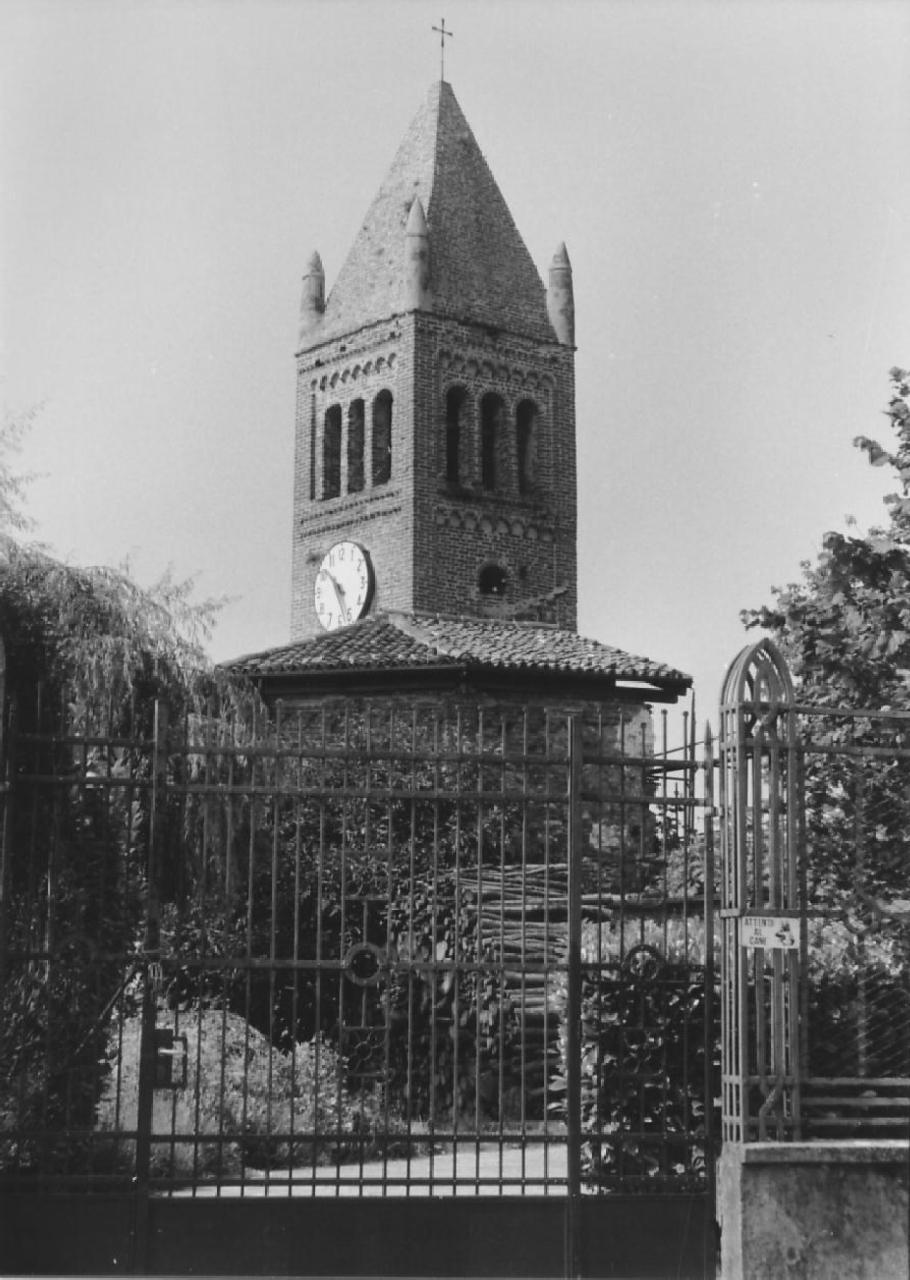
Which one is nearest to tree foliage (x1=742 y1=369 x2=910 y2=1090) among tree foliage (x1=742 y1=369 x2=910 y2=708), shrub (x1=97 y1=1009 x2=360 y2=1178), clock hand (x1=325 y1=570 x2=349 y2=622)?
tree foliage (x1=742 y1=369 x2=910 y2=708)

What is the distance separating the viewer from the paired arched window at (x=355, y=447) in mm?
48875

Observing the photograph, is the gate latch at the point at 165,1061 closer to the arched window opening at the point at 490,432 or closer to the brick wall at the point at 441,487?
the brick wall at the point at 441,487

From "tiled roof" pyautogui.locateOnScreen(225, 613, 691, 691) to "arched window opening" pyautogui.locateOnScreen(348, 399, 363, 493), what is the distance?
10.3 meters

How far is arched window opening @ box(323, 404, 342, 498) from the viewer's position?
50312 millimetres

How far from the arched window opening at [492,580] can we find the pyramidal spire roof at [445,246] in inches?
253

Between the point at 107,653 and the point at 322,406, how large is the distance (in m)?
35.0

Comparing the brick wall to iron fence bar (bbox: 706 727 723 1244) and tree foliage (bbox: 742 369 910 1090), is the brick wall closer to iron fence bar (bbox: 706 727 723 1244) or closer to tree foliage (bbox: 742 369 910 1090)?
tree foliage (bbox: 742 369 910 1090)

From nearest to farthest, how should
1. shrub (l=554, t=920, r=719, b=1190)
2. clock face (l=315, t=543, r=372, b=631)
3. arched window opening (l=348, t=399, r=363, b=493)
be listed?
shrub (l=554, t=920, r=719, b=1190) → clock face (l=315, t=543, r=372, b=631) → arched window opening (l=348, t=399, r=363, b=493)

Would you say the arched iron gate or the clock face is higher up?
the clock face

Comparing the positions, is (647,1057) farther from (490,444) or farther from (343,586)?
(490,444)

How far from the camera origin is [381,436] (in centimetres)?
4900

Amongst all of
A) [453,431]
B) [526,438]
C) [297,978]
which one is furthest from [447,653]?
[297,978]

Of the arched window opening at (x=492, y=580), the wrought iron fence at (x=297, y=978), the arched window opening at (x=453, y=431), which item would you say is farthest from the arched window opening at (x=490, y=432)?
the wrought iron fence at (x=297, y=978)

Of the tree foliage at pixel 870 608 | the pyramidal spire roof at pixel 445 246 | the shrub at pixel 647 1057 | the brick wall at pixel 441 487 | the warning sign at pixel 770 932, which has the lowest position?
the shrub at pixel 647 1057
